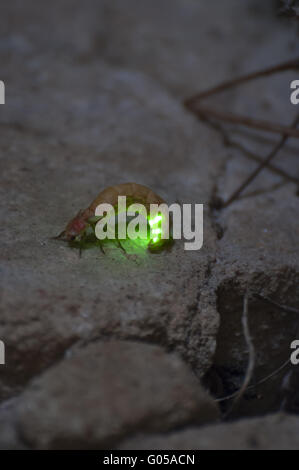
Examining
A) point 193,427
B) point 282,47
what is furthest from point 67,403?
point 282,47

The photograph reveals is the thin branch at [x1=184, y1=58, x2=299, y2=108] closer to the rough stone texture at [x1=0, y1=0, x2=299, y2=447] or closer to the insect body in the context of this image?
the rough stone texture at [x1=0, y1=0, x2=299, y2=447]

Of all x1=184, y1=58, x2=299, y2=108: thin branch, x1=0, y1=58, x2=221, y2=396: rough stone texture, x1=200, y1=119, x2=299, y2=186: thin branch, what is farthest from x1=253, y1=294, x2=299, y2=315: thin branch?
x1=184, y1=58, x2=299, y2=108: thin branch

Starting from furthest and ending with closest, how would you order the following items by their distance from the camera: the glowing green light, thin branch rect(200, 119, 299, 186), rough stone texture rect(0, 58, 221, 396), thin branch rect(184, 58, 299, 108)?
thin branch rect(200, 119, 299, 186)
thin branch rect(184, 58, 299, 108)
the glowing green light
rough stone texture rect(0, 58, 221, 396)

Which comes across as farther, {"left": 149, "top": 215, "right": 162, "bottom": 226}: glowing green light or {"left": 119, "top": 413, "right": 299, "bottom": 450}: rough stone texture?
{"left": 149, "top": 215, "right": 162, "bottom": 226}: glowing green light

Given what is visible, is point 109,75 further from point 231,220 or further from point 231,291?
point 231,291

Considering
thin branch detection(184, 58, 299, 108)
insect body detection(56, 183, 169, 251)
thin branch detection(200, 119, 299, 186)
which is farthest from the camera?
thin branch detection(200, 119, 299, 186)

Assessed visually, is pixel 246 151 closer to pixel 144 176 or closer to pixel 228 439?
pixel 144 176

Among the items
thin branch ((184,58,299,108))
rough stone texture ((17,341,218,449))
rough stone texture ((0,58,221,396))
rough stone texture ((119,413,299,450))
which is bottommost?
rough stone texture ((119,413,299,450))
